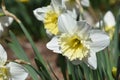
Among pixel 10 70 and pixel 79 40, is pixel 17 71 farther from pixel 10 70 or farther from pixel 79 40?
pixel 79 40

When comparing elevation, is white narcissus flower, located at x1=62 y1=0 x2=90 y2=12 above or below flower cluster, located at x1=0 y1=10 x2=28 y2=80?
above

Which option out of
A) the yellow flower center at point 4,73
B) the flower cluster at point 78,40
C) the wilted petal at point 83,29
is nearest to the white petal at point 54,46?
the flower cluster at point 78,40

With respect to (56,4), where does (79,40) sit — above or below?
below

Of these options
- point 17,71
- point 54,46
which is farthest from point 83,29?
point 17,71

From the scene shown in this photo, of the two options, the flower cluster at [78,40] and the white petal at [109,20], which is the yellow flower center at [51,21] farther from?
the white petal at [109,20]

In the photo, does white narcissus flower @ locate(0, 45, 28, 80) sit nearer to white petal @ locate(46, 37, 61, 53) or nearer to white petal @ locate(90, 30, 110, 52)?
white petal @ locate(46, 37, 61, 53)

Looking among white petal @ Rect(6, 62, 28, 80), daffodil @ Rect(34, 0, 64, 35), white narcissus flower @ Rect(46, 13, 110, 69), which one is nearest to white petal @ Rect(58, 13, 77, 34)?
white narcissus flower @ Rect(46, 13, 110, 69)
